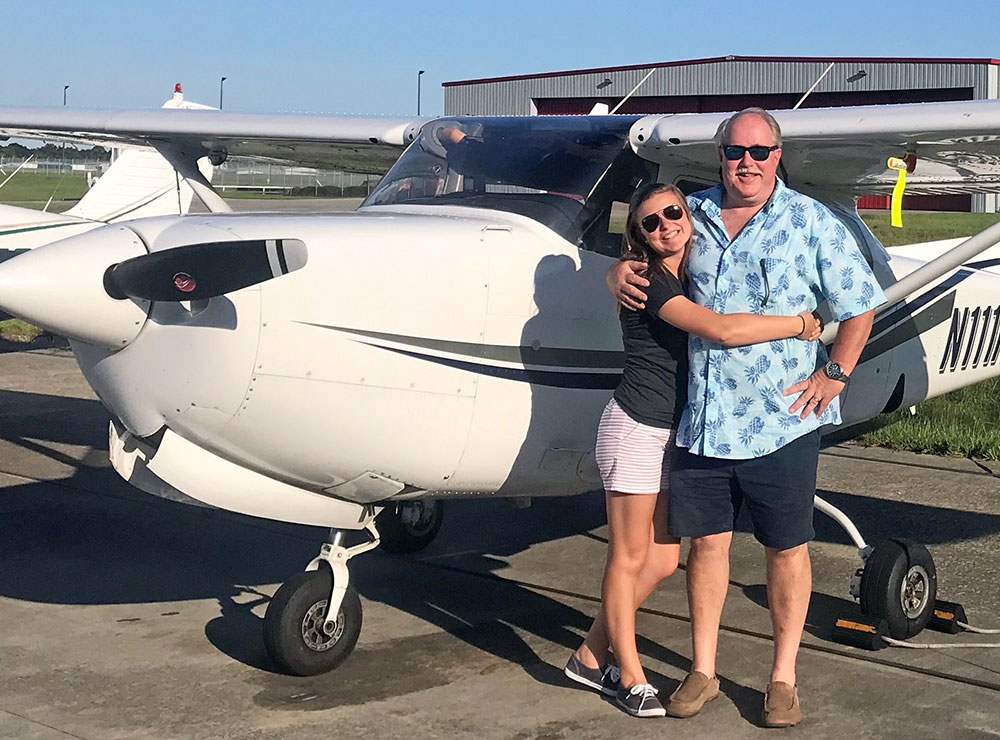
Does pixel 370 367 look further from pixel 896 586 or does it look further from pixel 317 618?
pixel 896 586

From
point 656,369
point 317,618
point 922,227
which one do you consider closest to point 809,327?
point 656,369

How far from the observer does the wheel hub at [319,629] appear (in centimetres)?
456

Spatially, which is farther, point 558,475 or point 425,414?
point 558,475

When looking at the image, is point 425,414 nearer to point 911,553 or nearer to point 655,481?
point 655,481

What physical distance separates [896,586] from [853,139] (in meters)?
1.76

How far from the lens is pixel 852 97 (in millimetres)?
42188

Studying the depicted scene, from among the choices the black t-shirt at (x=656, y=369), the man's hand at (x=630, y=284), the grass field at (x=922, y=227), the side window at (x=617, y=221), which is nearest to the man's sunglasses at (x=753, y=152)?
the man's hand at (x=630, y=284)

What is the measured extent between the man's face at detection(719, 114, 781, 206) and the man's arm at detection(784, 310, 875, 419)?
48cm

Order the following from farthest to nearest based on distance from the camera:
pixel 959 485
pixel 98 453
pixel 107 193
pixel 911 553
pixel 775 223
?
pixel 107 193
pixel 98 453
pixel 959 485
pixel 911 553
pixel 775 223

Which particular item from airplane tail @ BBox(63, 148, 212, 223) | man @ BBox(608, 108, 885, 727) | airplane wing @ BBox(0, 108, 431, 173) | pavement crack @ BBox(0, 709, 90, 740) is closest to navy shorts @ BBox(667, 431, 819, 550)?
man @ BBox(608, 108, 885, 727)

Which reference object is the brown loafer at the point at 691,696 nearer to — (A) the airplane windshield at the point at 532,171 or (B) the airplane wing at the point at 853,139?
(A) the airplane windshield at the point at 532,171

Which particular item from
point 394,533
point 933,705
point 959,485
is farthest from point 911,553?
point 959,485

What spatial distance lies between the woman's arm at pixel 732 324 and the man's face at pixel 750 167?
0.39 metres

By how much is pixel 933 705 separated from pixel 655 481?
122 centimetres
